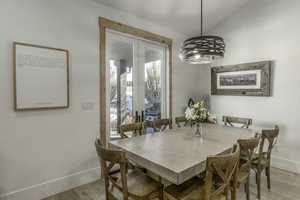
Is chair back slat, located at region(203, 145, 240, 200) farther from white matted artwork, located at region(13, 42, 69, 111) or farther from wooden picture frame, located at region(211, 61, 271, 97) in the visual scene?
wooden picture frame, located at region(211, 61, 271, 97)

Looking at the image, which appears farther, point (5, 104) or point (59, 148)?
point (59, 148)

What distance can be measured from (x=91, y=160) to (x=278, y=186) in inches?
111

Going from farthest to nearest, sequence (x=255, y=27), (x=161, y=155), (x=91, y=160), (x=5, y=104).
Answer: (x=255, y=27) < (x=91, y=160) < (x=5, y=104) < (x=161, y=155)

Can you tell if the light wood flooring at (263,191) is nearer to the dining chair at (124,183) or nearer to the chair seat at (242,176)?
the chair seat at (242,176)

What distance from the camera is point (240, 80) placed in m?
3.61

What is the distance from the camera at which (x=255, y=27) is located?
3395 millimetres

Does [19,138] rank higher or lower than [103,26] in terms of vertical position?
lower

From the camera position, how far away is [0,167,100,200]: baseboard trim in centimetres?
210

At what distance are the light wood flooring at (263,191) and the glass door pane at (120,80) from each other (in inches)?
34.1

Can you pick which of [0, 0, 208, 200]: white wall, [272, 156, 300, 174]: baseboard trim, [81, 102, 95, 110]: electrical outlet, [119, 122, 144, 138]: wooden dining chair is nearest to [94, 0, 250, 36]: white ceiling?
[0, 0, 208, 200]: white wall

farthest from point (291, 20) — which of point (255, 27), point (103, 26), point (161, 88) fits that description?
point (103, 26)

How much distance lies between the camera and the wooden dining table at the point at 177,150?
1.39m

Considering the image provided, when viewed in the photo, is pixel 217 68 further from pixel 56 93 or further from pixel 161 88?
pixel 56 93

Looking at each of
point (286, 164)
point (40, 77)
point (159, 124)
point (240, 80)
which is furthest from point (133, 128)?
point (286, 164)
